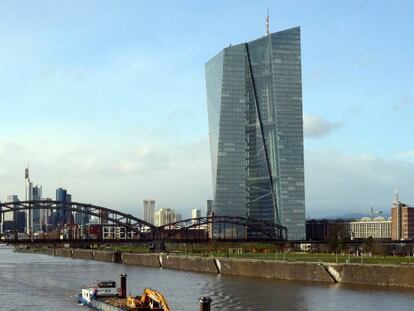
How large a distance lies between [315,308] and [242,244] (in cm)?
12648

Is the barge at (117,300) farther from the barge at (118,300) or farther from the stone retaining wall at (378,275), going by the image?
the stone retaining wall at (378,275)

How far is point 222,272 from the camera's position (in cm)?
10906

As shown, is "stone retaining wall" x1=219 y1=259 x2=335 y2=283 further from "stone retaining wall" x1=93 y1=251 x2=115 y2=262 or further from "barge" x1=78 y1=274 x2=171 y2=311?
"stone retaining wall" x1=93 y1=251 x2=115 y2=262

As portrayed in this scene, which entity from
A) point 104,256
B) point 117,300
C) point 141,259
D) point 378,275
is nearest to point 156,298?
point 117,300

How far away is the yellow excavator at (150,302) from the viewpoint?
5391cm

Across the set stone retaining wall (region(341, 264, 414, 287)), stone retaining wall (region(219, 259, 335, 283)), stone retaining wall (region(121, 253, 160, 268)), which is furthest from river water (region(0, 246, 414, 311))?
stone retaining wall (region(121, 253, 160, 268))

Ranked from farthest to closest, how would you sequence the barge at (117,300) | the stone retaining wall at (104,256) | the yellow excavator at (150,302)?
the stone retaining wall at (104,256) → the barge at (117,300) → the yellow excavator at (150,302)

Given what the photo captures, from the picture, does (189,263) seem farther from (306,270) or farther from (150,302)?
(150,302)

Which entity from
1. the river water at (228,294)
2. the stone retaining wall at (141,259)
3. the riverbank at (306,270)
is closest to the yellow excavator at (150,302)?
the river water at (228,294)

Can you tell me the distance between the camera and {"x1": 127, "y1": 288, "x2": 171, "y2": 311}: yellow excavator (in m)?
53.9

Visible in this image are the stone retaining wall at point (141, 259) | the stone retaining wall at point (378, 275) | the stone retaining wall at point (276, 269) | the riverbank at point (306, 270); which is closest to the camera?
the stone retaining wall at point (378, 275)

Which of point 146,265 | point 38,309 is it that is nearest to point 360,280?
point 38,309

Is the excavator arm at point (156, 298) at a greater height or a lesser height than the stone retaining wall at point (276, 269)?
greater

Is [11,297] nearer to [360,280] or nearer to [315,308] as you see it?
[315,308]
